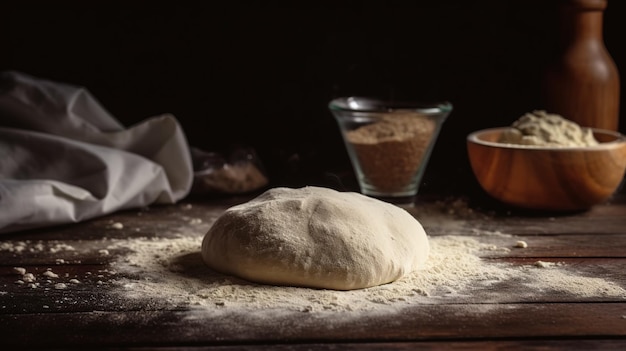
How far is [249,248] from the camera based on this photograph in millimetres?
1175

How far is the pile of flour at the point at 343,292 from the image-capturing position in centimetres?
110

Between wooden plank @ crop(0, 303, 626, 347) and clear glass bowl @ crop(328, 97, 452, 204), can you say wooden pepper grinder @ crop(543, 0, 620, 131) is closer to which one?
clear glass bowl @ crop(328, 97, 452, 204)

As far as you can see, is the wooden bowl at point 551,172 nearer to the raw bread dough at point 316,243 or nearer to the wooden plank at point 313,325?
the raw bread dough at point 316,243

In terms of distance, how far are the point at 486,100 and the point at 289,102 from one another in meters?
0.50

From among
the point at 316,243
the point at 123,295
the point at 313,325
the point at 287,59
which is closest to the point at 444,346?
the point at 313,325

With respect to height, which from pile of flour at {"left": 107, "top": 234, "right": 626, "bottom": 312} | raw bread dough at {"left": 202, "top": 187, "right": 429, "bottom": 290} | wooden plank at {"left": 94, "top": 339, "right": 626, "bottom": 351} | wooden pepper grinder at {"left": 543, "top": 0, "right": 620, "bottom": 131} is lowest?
pile of flour at {"left": 107, "top": 234, "right": 626, "bottom": 312}

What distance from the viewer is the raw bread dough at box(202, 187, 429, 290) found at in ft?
3.76

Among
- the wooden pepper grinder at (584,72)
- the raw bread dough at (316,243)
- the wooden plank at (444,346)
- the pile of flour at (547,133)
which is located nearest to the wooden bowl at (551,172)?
the pile of flour at (547,133)

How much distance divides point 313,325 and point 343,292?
13 centimetres

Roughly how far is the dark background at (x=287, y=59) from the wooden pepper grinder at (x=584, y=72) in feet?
0.59

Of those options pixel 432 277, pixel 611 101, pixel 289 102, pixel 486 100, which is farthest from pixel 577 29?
pixel 432 277

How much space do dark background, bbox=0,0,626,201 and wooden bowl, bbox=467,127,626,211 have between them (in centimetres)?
34

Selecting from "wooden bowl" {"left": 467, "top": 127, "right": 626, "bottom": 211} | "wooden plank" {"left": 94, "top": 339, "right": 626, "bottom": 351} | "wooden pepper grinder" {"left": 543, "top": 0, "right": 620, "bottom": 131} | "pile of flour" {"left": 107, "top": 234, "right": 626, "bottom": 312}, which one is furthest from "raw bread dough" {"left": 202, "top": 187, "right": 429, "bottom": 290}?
"wooden pepper grinder" {"left": 543, "top": 0, "right": 620, "bottom": 131}

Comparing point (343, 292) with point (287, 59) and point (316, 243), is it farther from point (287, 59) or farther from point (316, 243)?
point (287, 59)
